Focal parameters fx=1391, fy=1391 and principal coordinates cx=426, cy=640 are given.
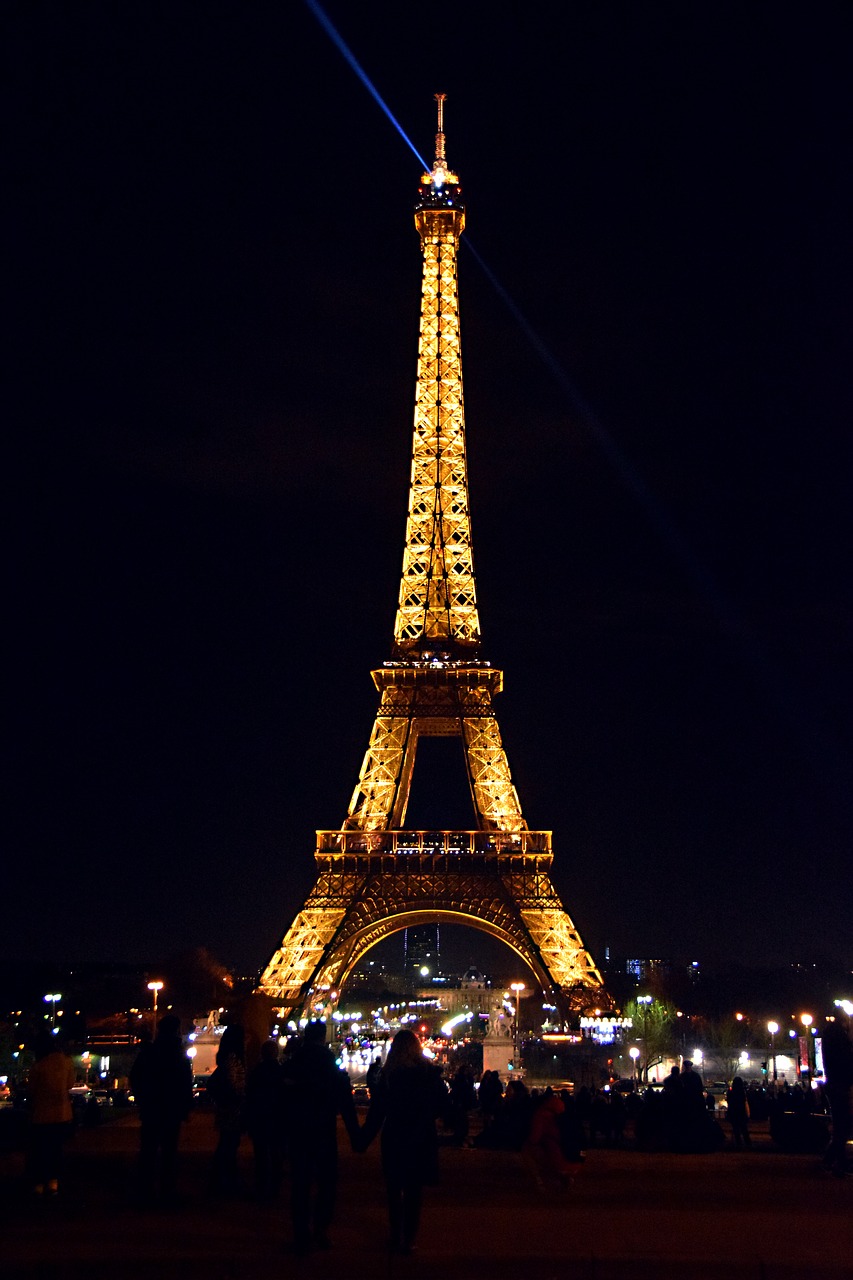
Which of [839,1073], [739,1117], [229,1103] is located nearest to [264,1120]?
[229,1103]

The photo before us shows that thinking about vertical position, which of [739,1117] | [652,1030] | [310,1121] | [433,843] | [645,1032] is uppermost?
[433,843]

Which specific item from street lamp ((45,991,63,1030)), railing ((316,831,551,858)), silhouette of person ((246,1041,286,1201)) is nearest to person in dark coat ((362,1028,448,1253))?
silhouette of person ((246,1041,286,1201))

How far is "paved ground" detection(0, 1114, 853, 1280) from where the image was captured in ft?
30.9

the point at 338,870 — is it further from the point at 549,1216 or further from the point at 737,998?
the point at 737,998

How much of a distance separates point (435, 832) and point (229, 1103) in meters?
42.6

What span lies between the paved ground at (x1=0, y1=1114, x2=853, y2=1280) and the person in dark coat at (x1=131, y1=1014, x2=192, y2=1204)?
33 cm

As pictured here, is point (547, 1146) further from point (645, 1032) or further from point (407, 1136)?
point (645, 1032)

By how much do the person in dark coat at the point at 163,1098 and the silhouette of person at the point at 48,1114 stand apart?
0.93m

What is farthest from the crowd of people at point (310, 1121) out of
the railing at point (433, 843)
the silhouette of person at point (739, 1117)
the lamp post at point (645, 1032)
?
the lamp post at point (645, 1032)

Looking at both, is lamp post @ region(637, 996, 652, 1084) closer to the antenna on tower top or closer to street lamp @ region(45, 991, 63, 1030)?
street lamp @ region(45, 991, 63, 1030)

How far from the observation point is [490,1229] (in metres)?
11.3

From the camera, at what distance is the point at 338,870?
55.7m

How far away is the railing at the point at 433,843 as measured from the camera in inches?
2208

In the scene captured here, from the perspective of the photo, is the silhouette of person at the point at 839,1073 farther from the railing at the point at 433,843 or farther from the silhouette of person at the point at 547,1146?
the railing at the point at 433,843
